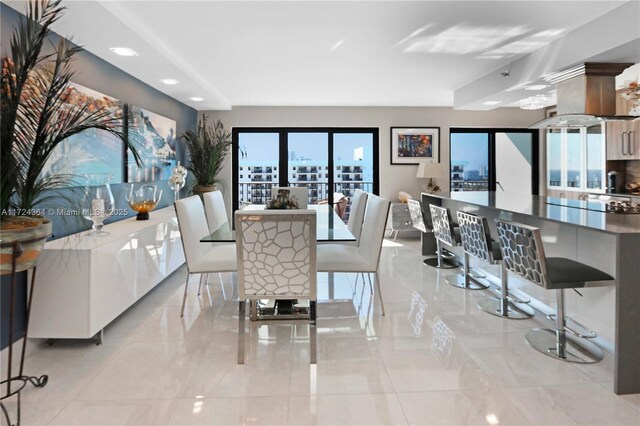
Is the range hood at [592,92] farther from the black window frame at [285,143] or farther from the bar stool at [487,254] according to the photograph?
the black window frame at [285,143]

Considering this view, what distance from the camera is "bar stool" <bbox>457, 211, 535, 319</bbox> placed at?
129 inches

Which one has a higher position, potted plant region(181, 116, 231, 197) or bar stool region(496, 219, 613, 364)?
potted plant region(181, 116, 231, 197)

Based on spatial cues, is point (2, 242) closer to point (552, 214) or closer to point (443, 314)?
point (443, 314)

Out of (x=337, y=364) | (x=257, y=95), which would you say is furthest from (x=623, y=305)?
(x=257, y=95)

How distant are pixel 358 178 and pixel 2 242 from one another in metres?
6.21

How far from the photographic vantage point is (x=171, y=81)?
4.86 m

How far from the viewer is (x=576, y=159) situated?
653 centimetres

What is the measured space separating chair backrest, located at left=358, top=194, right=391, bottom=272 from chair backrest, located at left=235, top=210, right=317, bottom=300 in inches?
34.4

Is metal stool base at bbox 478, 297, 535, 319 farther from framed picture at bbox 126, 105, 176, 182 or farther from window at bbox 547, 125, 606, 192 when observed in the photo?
framed picture at bbox 126, 105, 176, 182

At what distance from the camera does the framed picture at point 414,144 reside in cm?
740

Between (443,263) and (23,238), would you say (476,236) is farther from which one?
(23,238)

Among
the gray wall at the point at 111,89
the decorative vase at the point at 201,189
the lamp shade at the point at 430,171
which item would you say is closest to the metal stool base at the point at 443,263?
the lamp shade at the point at 430,171

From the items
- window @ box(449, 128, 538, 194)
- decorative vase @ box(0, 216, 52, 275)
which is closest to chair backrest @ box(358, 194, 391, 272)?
decorative vase @ box(0, 216, 52, 275)

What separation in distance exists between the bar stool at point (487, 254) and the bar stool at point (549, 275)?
43cm
